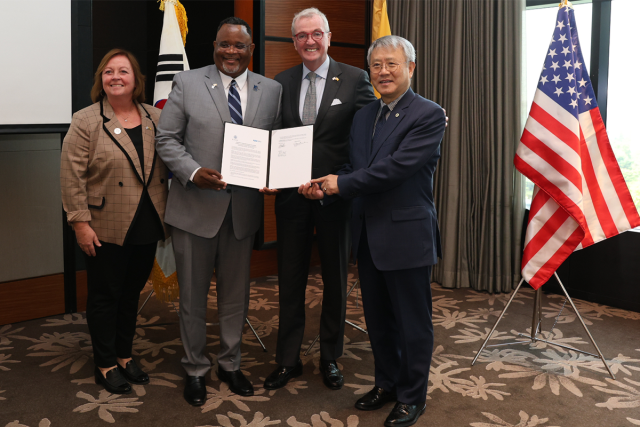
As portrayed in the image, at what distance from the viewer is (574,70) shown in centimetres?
310

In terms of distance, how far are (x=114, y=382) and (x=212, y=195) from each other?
102cm

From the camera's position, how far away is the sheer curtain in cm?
425

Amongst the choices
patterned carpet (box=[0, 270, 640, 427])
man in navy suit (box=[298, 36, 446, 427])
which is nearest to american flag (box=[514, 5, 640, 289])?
patterned carpet (box=[0, 270, 640, 427])

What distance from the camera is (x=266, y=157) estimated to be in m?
Result: 2.54

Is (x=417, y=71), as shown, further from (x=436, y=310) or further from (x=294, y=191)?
(x=294, y=191)

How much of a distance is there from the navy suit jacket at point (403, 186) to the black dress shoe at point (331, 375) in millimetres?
754

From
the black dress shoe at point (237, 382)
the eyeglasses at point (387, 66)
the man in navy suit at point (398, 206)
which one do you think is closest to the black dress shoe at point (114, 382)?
the black dress shoe at point (237, 382)

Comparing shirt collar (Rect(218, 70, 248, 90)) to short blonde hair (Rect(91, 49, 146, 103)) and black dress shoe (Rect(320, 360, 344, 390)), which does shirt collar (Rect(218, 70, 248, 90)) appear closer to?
short blonde hair (Rect(91, 49, 146, 103))

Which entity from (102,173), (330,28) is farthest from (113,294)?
(330,28)

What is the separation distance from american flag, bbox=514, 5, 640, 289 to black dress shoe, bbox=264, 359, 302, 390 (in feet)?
4.74

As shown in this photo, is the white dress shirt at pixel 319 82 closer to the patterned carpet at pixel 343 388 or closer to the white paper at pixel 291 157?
the white paper at pixel 291 157

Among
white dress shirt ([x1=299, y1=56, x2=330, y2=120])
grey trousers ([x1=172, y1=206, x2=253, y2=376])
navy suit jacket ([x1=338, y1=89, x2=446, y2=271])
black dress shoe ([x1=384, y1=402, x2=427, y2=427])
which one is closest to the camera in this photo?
navy suit jacket ([x1=338, y1=89, x2=446, y2=271])

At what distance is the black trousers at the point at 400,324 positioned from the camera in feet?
7.61

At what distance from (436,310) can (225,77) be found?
7.52 feet
